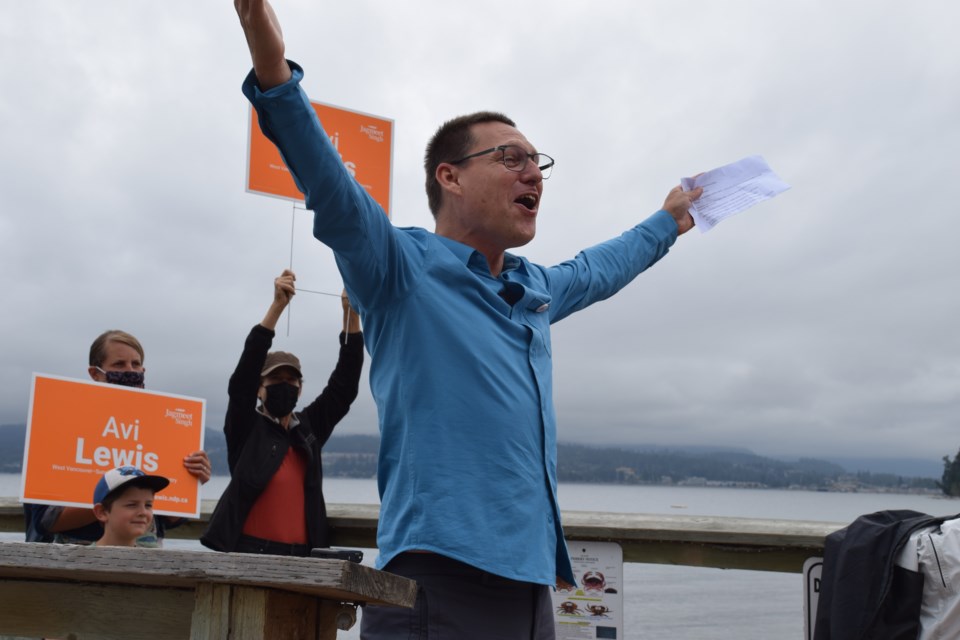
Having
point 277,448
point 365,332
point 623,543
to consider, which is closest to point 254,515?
point 277,448

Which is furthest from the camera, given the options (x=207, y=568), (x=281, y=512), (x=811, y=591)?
(x=281, y=512)

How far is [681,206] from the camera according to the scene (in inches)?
128

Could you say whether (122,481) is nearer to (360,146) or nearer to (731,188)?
(360,146)

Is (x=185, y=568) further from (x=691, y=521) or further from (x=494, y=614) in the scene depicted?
(x=691, y=521)

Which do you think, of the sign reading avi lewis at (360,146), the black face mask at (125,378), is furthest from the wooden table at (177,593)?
the sign reading avi lewis at (360,146)

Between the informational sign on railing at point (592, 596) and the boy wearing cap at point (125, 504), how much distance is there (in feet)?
5.61

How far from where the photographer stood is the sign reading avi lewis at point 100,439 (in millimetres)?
3938

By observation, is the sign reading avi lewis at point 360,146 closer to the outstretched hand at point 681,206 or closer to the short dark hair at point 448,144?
the outstretched hand at point 681,206

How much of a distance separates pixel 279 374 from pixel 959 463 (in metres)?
13.6

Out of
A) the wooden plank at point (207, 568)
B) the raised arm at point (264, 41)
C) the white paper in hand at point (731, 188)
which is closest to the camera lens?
the wooden plank at point (207, 568)

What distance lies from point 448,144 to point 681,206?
1.08 meters

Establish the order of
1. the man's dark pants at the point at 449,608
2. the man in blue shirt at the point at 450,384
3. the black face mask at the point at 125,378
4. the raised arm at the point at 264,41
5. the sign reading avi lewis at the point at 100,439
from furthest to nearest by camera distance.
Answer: the black face mask at the point at 125,378 → the sign reading avi lewis at the point at 100,439 → the man's dark pants at the point at 449,608 → the man in blue shirt at the point at 450,384 → the raised arm at the point at 264,41

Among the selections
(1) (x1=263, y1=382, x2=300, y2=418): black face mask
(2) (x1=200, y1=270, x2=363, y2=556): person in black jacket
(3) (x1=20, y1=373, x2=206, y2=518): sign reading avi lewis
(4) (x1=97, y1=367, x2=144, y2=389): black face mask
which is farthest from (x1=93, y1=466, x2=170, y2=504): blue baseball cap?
(1) (x1=263, y1=382, x2=300, y2=418): black face mask

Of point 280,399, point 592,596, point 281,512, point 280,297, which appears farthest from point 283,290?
point 592,596
